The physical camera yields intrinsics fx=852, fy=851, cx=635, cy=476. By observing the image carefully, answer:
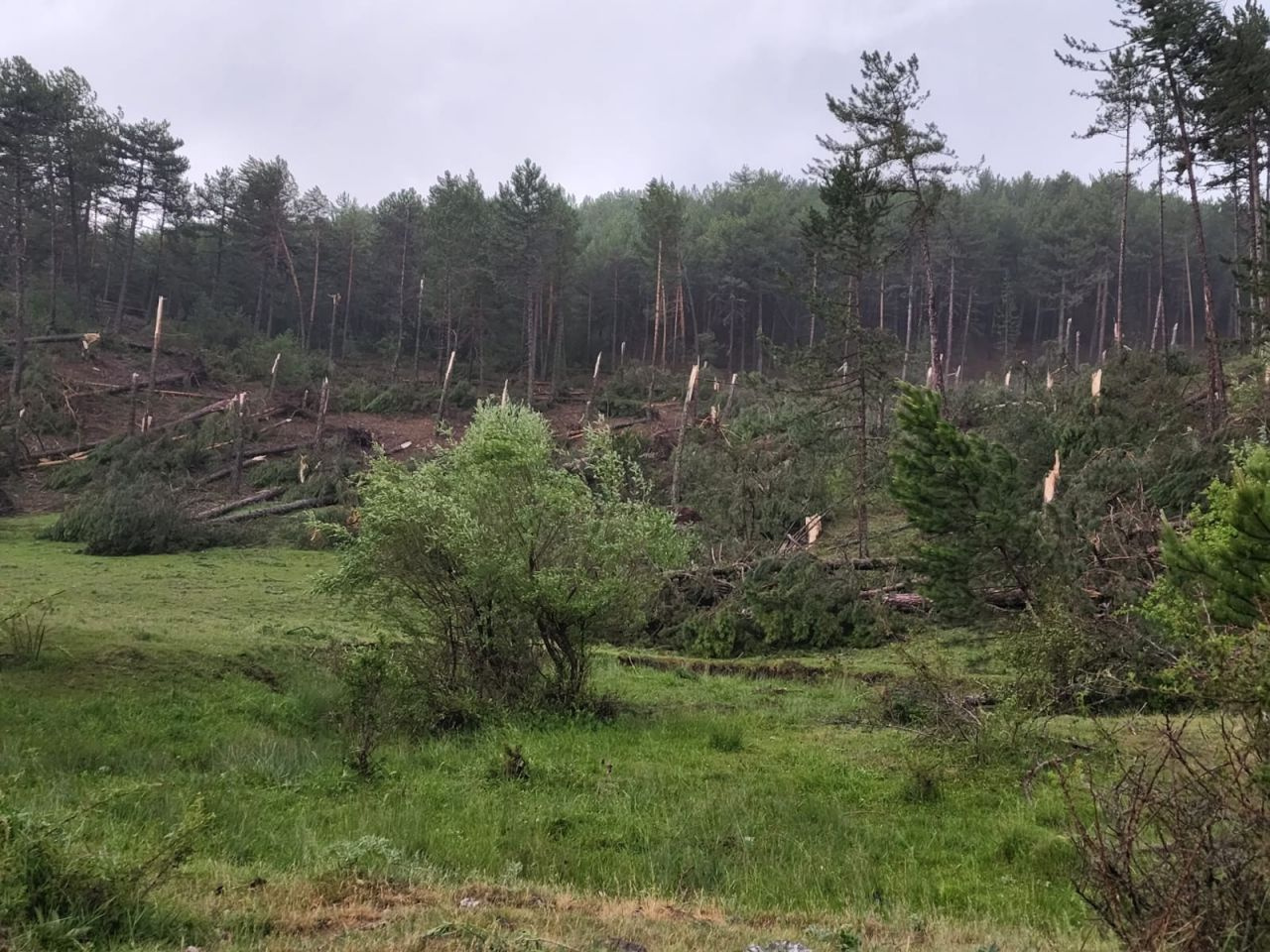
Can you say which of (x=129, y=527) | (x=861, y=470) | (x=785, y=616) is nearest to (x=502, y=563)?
(x=785, y=616)

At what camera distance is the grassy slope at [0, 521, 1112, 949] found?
4.74m

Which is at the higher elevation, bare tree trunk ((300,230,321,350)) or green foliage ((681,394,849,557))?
bare tree trunk ((300,230,321,350))

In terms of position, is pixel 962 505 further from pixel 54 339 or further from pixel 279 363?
pixel 54 339

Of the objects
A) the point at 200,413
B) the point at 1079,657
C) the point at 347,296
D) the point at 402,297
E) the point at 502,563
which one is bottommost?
the point at 1079,657

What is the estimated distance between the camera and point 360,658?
31.7 feet

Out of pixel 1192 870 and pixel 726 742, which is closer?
pixel 1192 870

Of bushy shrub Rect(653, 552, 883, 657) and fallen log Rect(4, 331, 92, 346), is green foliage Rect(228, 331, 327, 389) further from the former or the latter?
bushy shrub Rect(653, 552, 883, 657)

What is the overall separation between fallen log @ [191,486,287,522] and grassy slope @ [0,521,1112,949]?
17.1 metres

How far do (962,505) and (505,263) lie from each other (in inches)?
1590

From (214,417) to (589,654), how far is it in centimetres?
3181

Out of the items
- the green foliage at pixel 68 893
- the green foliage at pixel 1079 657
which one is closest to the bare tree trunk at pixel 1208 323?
the green foliage at pixel 1079 657

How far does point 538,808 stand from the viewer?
7625mm

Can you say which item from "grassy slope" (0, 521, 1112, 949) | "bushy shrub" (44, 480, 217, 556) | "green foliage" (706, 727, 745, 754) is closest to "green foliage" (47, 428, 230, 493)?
"bushy shrub" (44, 480, 217, 556)

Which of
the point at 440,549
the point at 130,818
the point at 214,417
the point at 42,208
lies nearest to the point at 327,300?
the point at 42,208
